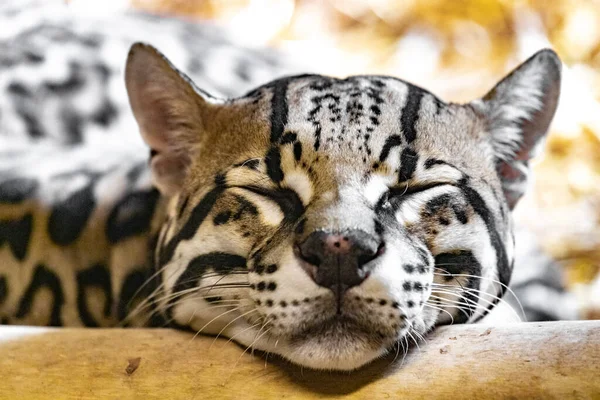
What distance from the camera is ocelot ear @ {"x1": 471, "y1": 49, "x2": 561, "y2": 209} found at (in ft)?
6.86

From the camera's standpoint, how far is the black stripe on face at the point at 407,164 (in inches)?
70.1

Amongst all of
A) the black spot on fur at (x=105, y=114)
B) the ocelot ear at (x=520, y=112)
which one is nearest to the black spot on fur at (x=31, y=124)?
the black spot on fur at (x=105, y=114)

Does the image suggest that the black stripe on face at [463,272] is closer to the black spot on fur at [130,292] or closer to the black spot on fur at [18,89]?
the black spot on fur at [130,292]

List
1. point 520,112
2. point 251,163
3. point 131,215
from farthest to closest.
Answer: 1. point 131,215
2. point 520,112
3. point 251,163

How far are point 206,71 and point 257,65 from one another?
0.34 meters

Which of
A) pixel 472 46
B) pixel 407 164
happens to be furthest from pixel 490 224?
pixel 472 46

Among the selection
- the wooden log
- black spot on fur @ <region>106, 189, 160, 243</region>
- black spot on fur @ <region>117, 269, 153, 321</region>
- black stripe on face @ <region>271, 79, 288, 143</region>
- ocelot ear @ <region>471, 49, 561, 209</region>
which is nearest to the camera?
the wooden log

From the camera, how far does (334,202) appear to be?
164 cm

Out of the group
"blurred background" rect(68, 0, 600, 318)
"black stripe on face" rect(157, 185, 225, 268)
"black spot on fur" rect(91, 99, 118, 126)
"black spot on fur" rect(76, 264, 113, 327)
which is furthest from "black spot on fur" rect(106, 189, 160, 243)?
"blurred background" rect(68, 0, 600, 318)

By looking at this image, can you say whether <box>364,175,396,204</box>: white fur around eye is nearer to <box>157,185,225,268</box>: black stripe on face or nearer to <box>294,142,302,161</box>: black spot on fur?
<box>294,142,302,161</box>: black spot on fur

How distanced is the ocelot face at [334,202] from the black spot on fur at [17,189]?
1.99 feet

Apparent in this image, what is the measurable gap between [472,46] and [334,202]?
4.09 meters

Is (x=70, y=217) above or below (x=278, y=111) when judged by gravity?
below

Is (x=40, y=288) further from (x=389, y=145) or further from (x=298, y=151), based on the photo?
(x=389, y=145)
